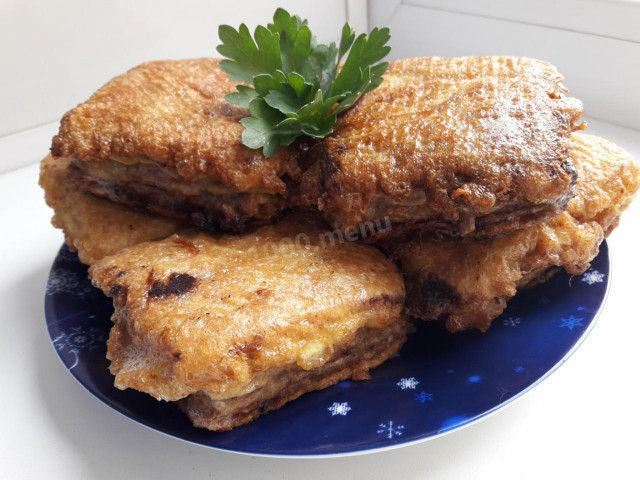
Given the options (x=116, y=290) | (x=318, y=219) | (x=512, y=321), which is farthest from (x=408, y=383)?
(x=116, y=290)

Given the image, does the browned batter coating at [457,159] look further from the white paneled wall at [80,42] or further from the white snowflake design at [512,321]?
the white paneled wall at [80,42]

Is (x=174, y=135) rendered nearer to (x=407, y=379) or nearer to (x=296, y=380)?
(x=296, y=380)

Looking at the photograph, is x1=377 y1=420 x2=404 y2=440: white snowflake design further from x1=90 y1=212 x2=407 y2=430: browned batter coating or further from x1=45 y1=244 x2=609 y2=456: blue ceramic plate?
x1=90 y1=212 x2=407 y2=430: browned batter coating

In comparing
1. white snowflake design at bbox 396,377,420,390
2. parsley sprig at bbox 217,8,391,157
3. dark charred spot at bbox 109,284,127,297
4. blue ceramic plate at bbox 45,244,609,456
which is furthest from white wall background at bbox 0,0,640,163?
white snowflake design at bbox 396,377,420,390

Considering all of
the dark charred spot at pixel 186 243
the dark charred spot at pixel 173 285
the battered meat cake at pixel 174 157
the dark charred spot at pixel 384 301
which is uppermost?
the battered meat cake at pixel 174 157

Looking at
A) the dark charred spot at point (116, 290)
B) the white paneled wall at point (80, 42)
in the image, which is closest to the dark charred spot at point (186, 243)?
the dark charred spot at point (116, 290)

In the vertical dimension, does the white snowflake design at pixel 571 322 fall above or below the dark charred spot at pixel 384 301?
below
